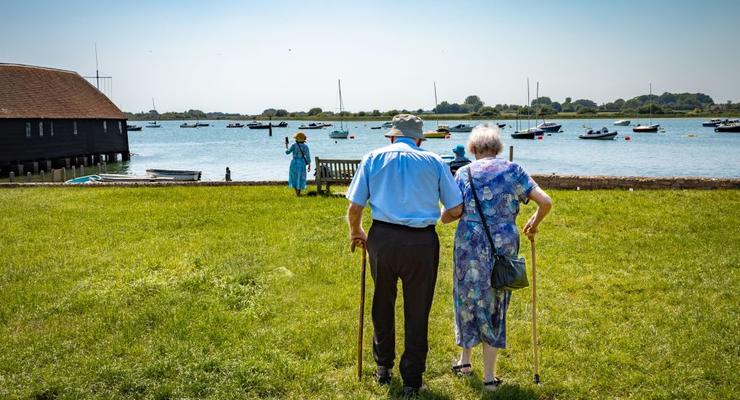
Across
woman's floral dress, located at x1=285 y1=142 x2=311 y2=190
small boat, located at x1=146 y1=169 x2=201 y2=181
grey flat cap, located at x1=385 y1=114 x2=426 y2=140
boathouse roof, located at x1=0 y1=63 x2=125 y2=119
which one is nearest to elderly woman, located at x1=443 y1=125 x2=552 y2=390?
grey flat cap, located at x1=385 y1=114 x2=426 y2=140

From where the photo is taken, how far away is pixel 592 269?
8086mm

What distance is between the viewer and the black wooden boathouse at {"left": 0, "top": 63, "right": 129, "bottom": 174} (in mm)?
38469

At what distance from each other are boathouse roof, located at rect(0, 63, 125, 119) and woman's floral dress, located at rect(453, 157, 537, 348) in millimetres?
40805

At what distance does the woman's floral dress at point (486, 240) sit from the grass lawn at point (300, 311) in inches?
23.2

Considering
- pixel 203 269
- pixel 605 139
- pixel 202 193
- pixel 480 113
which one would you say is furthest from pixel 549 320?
pixel 480 113

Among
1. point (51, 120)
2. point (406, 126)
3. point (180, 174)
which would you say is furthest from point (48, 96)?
point (406, 126)

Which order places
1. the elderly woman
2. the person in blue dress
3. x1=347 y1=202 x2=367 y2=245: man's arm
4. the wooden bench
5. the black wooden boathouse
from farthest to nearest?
1. the black wooden boathouse
2. the wooden bench
3. the person in blue dress
4. x1=347 y1=202 x2=367 y2=245: man's arm
5. the elderly woman

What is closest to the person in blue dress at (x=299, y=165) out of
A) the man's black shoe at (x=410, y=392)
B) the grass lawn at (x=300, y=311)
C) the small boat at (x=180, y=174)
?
the grass lawn at (x=300, y=311)

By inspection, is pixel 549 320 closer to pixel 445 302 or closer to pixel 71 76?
pixel 445 302

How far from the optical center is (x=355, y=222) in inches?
183

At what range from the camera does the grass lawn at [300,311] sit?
4.79 meters

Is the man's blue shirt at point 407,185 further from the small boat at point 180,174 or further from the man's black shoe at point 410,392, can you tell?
the small boat at point 180,174

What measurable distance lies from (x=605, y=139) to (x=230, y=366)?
8873 centimetres

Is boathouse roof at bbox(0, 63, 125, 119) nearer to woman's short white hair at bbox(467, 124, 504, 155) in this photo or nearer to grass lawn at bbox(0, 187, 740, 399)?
grass lawn at bbox(0, 187, 740, 399)
